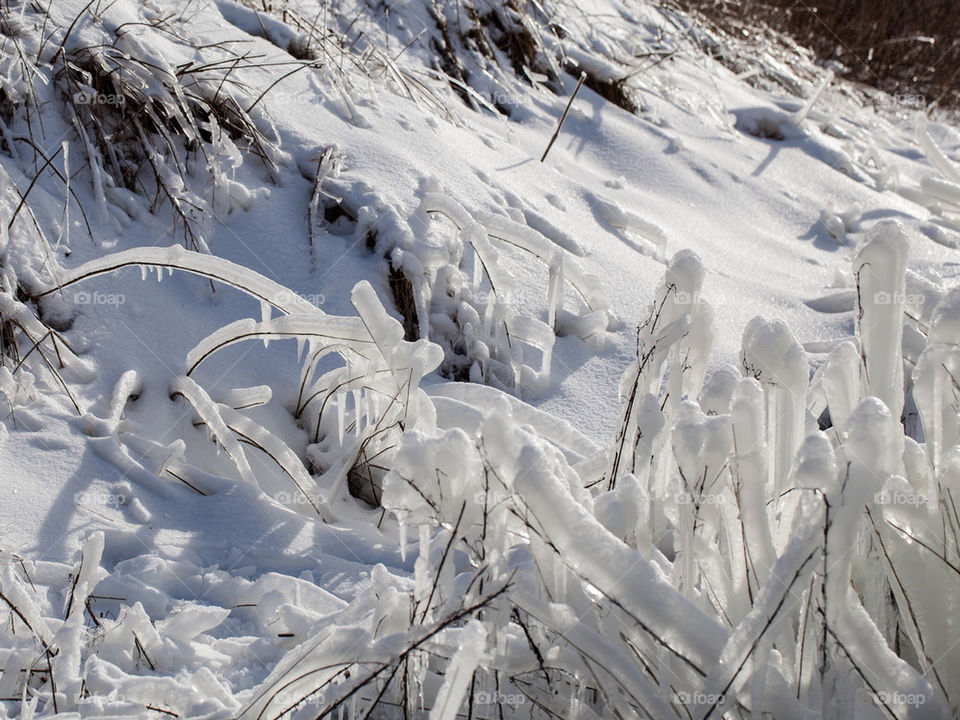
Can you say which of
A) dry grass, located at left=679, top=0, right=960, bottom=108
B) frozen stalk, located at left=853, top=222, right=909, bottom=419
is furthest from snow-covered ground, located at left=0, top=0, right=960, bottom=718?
dry grass, located at left=679, top=0, right=960, bottom=108

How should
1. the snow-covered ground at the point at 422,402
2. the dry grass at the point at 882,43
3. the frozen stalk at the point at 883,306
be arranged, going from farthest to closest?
the dry grass at the point at 882,43 < the frozen stalk at the point at 883,306 < the snow-covered ground at the point at 422,402

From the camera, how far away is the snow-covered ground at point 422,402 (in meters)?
0.77

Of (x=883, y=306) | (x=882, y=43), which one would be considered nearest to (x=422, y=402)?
(x=883, y=306)

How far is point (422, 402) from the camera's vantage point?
54.0 inches

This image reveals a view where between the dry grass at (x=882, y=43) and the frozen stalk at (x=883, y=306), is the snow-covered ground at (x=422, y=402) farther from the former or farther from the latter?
the dry grass at (x=882, y=43)

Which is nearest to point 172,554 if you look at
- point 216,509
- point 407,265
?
point 216,509

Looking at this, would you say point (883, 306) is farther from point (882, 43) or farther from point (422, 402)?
point (882, 43)

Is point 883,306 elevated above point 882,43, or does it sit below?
A: below

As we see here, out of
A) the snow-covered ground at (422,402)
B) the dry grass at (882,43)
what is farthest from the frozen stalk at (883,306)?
the dry grass at (882,43)

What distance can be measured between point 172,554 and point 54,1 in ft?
5.58

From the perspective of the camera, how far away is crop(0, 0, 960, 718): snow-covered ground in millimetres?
774

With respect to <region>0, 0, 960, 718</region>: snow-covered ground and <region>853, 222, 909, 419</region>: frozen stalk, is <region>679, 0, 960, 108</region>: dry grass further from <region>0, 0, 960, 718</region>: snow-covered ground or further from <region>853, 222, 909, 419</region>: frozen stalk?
<region>853, 222, 909, 419</region>: frozen stalk

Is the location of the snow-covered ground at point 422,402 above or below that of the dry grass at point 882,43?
below

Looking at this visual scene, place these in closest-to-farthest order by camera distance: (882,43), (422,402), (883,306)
A: 1. (883,306)
2. (422,402)
3. (882,43)
